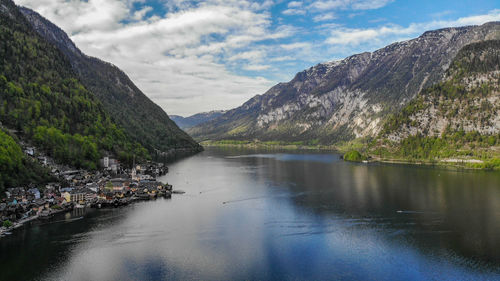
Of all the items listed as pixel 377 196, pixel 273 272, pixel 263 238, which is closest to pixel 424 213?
pixel 377 196

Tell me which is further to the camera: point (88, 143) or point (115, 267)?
point (88, 143)

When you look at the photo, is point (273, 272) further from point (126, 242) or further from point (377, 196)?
point (377, 196)

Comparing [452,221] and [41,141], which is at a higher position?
[41,141]

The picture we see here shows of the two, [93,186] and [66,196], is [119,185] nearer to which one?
[93,186]

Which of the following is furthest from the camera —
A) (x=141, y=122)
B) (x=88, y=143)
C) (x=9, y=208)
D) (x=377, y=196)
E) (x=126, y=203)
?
(x=141, y=122)

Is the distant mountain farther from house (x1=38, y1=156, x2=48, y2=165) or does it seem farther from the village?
house (x1=38, y1=156, x2=48, y2=165)
